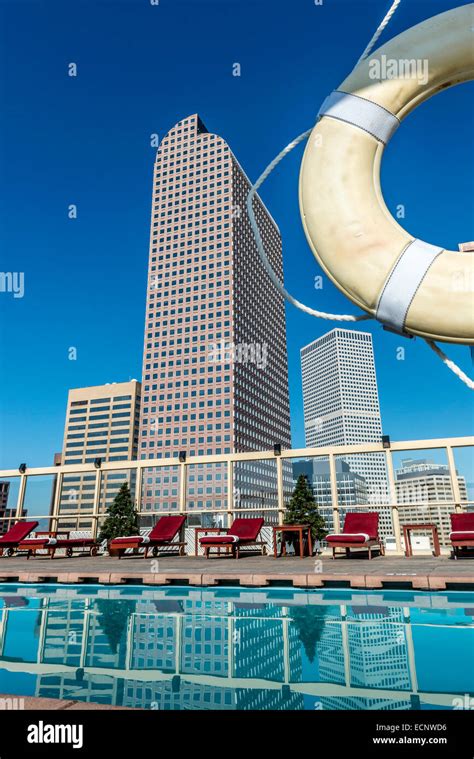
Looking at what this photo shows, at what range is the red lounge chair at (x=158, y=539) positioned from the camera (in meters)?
7.93

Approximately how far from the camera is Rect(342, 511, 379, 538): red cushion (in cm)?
736

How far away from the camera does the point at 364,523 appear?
7.52 meters

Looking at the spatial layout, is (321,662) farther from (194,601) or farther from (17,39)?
(17,39)

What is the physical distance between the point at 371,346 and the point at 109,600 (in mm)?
196189

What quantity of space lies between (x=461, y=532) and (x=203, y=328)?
260ft

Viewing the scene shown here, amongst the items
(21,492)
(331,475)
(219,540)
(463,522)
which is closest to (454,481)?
(463,522)

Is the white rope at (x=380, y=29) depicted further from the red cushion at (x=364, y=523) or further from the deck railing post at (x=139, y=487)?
the deck railing post at (x=139, y=487)

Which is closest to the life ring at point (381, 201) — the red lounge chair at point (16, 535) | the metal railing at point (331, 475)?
the metal railing at point (331, 475)

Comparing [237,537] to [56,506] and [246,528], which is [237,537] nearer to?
[246,528]

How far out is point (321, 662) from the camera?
2.55m

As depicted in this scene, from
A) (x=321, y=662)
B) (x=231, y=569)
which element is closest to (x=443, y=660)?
(x=321, y=662)

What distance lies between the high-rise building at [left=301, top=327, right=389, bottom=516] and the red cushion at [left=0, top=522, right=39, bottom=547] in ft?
563

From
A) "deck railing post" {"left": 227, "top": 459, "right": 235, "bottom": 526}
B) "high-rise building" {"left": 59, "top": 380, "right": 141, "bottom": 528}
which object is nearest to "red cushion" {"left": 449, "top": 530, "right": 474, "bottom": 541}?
"deck railing post" {"left": 227, "top": 459, "right": 235, "bottom": 526}

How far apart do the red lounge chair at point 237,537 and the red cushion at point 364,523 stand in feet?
5.20
